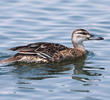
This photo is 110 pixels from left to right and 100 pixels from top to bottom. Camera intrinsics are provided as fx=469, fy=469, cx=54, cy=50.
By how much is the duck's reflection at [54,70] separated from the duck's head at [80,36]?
100 cm

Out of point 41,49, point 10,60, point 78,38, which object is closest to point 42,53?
point 41,49

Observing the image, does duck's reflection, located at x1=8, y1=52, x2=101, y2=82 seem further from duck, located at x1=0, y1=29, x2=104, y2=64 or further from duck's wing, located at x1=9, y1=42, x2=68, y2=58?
duck's wing, located at x1=9, y1=42, x2=68, y2=58

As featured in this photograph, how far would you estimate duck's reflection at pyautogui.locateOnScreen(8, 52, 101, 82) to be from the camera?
1177 cm

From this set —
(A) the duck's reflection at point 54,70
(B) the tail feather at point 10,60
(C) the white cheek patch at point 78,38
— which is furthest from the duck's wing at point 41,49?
(C) the white cheek patch at point 78,38

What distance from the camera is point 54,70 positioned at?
41.0 ft

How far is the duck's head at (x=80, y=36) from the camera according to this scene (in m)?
14.3

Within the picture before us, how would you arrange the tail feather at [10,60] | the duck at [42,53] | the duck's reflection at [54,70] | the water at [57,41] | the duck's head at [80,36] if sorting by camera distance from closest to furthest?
1. the water at [57,41]
2. the duck's reflection at [54,70]
3. the tail feather at [10,60]
4. the duck at [42,53]
5. the duck's head at [80,36]

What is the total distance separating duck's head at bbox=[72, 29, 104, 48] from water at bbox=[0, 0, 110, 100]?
1.37 feet

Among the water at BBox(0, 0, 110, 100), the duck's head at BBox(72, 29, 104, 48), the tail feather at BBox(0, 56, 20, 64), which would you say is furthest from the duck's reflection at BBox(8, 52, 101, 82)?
the duck's head at BBox(72, 29, 104, 48)

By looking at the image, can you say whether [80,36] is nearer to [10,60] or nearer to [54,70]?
[54,70]

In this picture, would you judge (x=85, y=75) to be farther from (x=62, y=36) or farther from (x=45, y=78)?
(x=62, y=36)

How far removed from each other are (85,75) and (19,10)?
7.61 m

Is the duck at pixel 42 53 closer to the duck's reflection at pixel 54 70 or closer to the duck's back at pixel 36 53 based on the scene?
the duck's back at pixel 36 53

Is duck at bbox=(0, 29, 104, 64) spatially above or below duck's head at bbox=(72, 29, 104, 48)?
below
